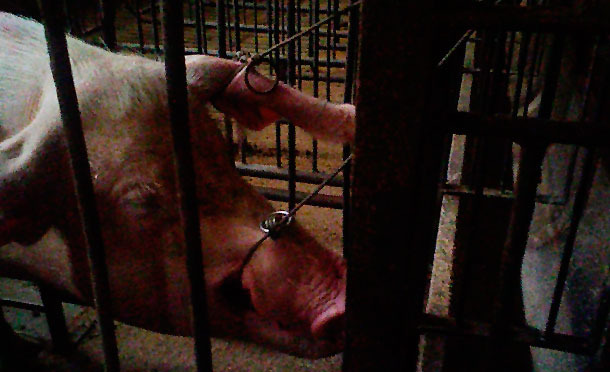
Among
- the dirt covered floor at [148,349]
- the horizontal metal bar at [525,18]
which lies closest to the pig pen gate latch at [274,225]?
the horizontal metal bar at [525,18]

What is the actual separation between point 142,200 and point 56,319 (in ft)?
3.84

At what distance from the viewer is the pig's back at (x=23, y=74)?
1836 mm

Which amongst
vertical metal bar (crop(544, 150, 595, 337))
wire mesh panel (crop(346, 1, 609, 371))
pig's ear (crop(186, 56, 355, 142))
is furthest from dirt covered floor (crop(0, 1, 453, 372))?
pig's ear (crop(186, 56, 355, 142))

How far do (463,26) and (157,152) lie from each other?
0.88 metres

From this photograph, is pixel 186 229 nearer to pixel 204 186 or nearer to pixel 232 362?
pixel 204 186

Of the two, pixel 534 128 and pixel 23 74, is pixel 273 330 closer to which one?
pixel 534 128

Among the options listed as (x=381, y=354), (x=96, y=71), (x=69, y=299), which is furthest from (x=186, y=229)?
(x=69, y=299)

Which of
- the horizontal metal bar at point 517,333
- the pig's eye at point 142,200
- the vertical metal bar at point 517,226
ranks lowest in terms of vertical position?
the horizontal metal bar at point 517,333

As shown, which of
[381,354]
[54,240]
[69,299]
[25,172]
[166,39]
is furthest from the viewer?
[69,299]

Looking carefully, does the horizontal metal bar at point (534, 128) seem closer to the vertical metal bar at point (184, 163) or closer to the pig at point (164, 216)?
the vertical metal bar at point (184, 163)

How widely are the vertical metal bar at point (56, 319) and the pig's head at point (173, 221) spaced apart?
31.1 inches

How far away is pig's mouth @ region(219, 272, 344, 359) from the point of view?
1.27m

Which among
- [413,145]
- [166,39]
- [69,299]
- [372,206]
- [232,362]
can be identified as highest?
[166,39]

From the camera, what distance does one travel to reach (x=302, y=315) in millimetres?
1248
